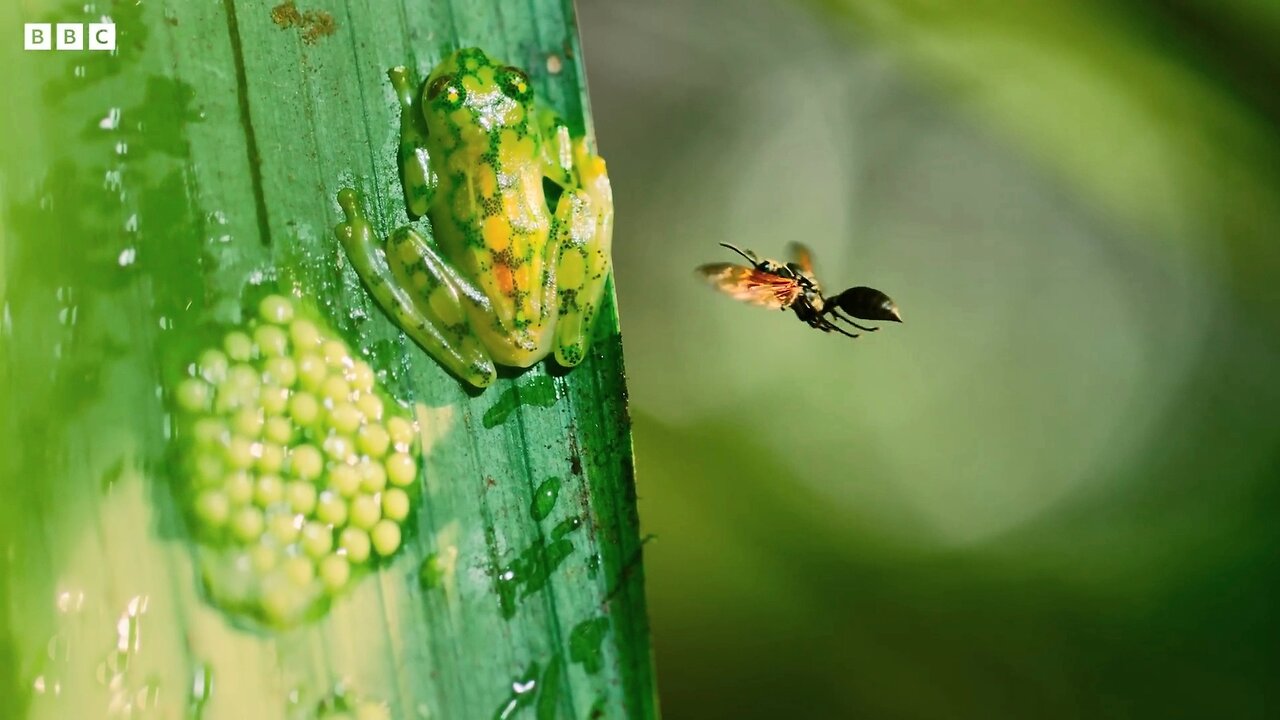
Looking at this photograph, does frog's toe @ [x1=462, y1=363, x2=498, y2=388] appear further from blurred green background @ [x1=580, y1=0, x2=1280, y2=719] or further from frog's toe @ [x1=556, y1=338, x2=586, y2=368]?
blurred green background @ [x1=580, y1=0, x2=1280, y2=719]

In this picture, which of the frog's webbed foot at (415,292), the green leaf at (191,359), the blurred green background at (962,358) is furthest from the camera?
the blurred green background at (962,358)

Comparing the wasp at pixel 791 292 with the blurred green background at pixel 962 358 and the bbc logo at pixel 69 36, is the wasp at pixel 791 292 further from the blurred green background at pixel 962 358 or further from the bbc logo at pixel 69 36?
the bbc logo at pixel 69 36

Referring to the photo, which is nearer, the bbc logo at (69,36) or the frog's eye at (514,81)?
the bbc logo at (69,36)

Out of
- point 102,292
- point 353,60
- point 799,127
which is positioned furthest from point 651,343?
point 102,292

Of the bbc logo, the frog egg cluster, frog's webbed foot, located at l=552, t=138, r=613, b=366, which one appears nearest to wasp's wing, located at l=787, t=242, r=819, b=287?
frog's webbed foot, located at l=552, t=138, r=613, b=366

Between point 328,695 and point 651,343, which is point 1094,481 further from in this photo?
point 328,695

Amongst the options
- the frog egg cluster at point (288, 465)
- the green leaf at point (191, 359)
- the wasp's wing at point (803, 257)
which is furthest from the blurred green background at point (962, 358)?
the frog egg cluster at point (288, 465)
